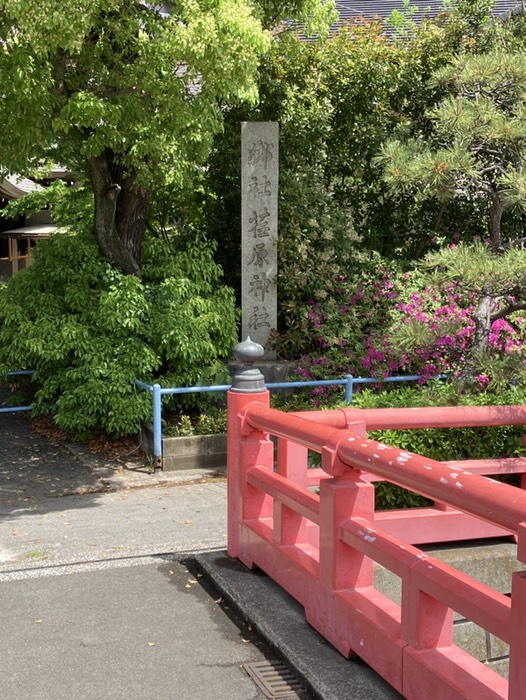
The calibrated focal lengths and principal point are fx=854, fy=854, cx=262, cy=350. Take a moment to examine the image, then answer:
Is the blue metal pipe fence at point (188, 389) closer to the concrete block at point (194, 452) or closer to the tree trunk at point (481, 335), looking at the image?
the concrete block at point (194, 452)

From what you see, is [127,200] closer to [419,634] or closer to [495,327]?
[495,327]

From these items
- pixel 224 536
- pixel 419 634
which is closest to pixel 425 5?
pixel 224 536

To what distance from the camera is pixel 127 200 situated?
980 cm

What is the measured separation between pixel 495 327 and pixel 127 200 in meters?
4.37

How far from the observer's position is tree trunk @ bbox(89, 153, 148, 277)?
9.50 meters

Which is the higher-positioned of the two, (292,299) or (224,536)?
(292,299)

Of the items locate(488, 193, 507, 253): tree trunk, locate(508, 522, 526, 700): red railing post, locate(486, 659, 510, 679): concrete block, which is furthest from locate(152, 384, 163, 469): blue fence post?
locate(508, 522, 526, 700): red railing post

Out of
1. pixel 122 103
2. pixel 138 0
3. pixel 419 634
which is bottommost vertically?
pixel 419 634

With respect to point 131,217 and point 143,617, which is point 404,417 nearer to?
point 143,617

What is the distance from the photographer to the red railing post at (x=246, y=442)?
4.64m

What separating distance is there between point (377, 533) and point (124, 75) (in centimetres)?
578

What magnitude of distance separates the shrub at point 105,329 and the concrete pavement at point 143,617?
2136 millimetres

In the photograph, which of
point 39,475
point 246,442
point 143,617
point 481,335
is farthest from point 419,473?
point 39,475

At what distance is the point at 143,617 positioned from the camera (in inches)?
166
